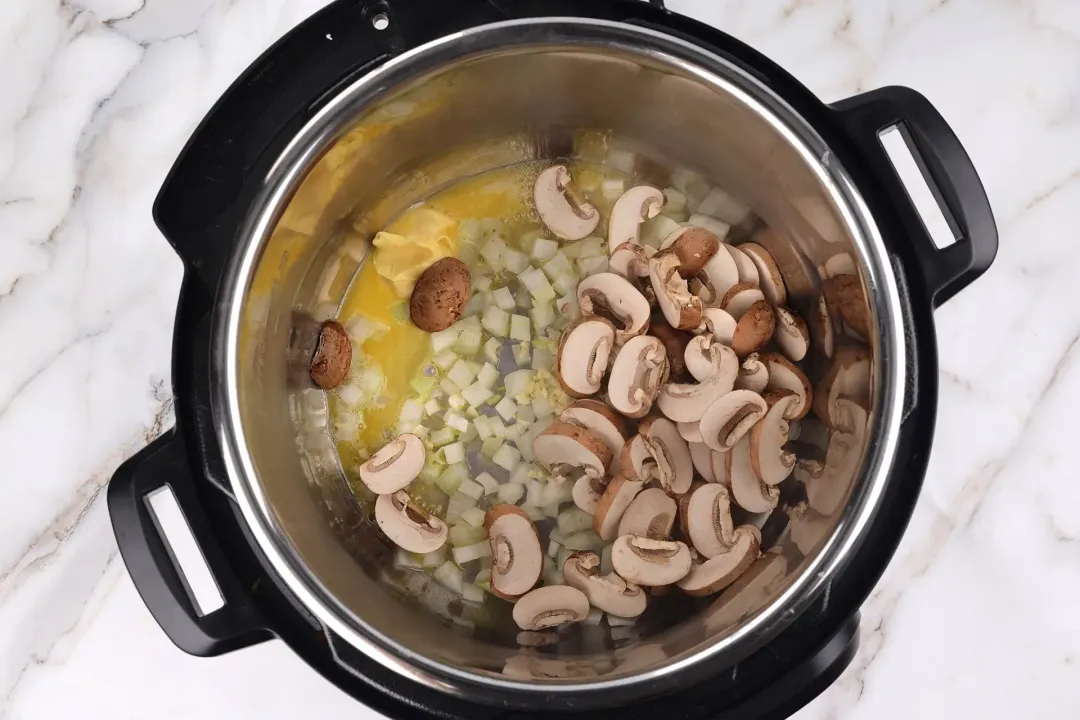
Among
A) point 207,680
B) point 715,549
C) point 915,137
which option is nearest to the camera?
point 915,137

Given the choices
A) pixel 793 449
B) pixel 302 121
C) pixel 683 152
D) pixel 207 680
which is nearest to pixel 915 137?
pixel 683 152

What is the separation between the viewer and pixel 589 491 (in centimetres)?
94

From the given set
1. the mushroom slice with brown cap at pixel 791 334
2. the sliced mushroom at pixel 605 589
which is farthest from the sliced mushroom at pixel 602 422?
the mushroom slice with brown cap at pixel 791 334

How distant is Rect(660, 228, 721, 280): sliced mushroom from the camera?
898mm

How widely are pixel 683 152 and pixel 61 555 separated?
987 millimetres

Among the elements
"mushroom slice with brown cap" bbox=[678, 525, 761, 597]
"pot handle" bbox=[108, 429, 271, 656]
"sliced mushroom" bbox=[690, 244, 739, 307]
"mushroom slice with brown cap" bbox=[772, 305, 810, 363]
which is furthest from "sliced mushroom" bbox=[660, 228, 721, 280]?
"pot handle" bbox=[108, 429, 271, 656]

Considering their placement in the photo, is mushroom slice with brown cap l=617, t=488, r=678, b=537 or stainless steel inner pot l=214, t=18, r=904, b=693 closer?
stainless steel inner pot l=214, t=18, r=904, b=693

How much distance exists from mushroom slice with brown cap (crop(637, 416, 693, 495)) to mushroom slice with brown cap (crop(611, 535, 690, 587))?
75 millimetres

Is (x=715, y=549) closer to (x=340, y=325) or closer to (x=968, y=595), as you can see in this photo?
(x=968, y=595)

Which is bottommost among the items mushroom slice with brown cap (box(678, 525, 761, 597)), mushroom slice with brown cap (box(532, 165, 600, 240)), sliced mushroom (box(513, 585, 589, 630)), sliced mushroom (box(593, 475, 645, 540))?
mushroom slice with brown cap (box(678, 525, 761, 597))

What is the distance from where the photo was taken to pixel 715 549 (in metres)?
0.88

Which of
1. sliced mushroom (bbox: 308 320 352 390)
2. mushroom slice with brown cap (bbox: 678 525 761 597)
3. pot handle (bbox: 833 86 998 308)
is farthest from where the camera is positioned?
sliced mushroom (bbox: 308 320 352 390)

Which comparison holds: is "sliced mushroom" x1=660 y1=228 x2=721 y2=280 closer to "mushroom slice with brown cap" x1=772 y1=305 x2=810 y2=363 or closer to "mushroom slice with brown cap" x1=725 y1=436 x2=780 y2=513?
"mushroom slice with brown cap" x1=772 y1=305 x2=810 y2=363

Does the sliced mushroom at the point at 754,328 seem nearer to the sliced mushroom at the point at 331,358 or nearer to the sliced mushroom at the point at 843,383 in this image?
the sliced mushroom at the point at 843,383
